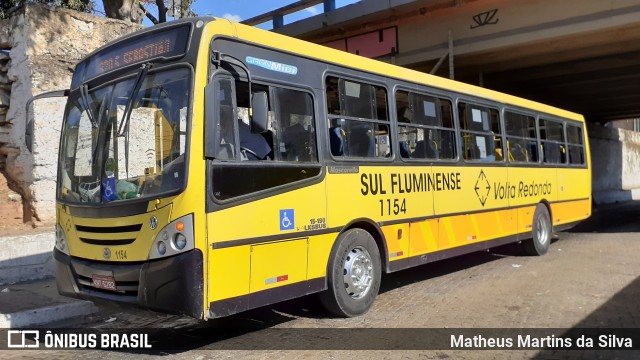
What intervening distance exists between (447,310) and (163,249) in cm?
353

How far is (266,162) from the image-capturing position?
507 centimetres

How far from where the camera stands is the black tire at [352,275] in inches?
226

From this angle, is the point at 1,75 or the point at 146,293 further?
the point at 1,75

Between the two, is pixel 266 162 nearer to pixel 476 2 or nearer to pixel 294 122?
pixel 294 122

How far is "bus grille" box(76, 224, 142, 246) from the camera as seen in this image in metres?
4.64

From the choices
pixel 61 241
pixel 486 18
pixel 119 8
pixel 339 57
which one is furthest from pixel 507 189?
pixel 119 8

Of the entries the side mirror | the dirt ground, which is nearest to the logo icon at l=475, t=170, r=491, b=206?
the side mirror

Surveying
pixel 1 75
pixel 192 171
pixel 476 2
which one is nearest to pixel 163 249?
pixel 192 171

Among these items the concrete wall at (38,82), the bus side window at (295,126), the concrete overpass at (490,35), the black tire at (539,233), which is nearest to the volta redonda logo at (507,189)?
the black tire at (539,233)

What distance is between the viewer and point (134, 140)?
478 centimetres

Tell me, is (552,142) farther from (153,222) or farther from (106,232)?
(106,232)

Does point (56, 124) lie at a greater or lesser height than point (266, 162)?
greater

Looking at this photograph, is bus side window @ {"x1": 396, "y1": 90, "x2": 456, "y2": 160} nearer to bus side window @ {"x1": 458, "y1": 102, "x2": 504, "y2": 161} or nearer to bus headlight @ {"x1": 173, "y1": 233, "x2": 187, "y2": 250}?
bus side window @ {"x1": 458, "y1": 102, "x2": 504, "y2": 161}

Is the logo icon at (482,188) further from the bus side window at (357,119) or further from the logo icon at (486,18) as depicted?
the logo icon at (486,18)
